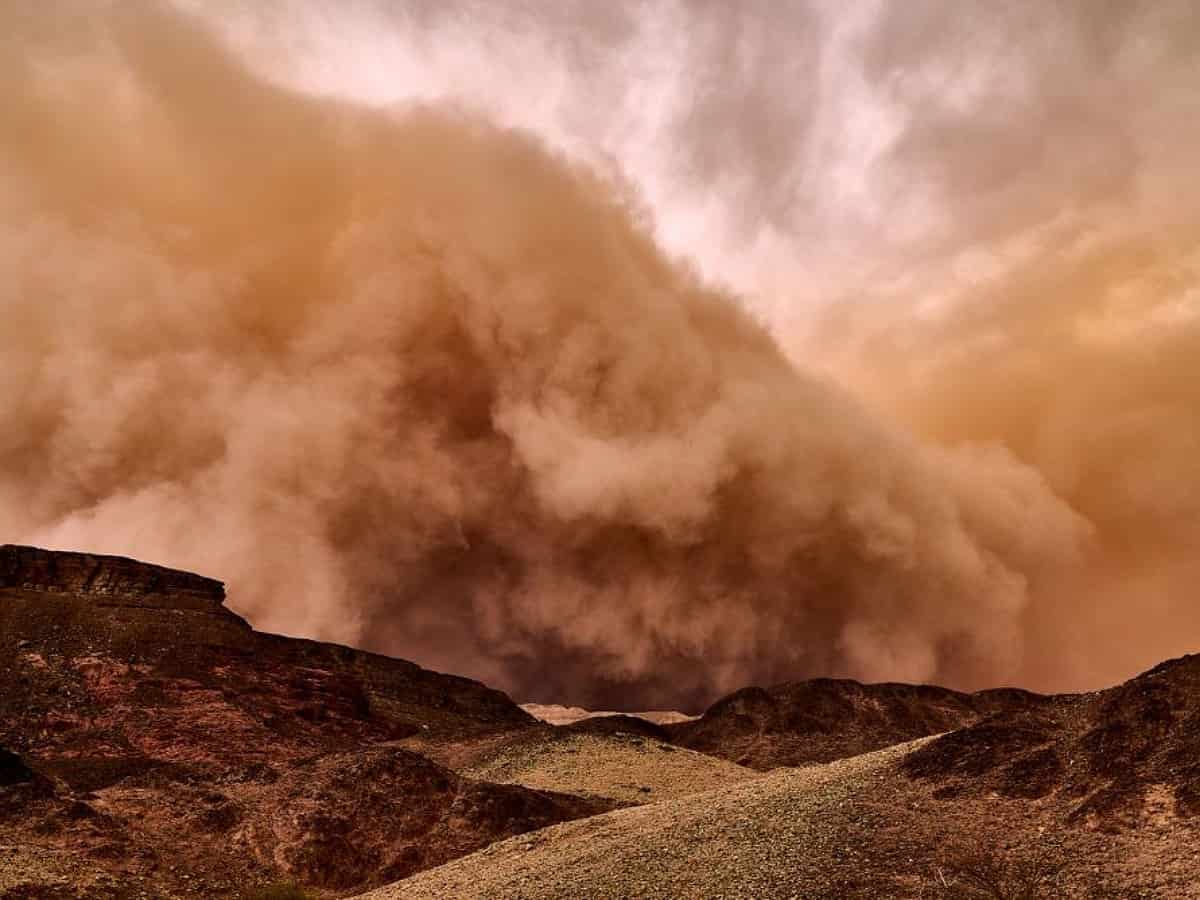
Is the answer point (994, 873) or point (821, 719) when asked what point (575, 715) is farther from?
point (994, 873)

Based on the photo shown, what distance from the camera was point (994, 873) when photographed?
22203 millimetres

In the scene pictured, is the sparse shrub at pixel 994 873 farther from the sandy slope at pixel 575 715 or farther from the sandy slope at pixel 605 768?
the sandy slope at pixel 575 715

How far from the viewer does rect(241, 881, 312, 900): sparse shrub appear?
34.5m

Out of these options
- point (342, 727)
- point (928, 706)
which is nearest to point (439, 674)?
point (342, 727)

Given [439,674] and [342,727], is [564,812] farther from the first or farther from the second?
[439,674]

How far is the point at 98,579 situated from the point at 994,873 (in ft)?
301

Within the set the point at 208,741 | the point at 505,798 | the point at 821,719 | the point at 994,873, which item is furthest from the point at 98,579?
the point at 994,873

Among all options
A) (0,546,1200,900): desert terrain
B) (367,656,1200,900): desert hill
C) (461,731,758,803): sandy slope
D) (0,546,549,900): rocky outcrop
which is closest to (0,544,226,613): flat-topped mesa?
(0,546,549,900): rocky outcrop

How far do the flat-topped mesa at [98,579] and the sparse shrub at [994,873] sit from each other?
274 ft

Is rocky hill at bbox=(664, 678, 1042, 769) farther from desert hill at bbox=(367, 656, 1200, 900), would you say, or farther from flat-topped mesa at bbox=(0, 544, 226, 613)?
flat-topped mesa at bbox=(0, 544, 226, 613)

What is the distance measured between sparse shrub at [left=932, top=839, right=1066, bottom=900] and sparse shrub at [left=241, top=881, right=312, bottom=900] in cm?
2545

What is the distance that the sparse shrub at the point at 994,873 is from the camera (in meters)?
21.0

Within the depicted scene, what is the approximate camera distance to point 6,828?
1361 inches

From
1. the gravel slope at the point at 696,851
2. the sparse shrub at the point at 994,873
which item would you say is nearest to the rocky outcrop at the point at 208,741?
the gravel slope at the point at 696,851
